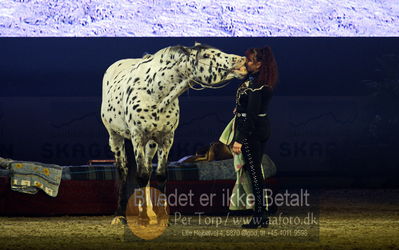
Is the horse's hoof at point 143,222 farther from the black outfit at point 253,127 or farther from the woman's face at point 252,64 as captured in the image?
the woman's face at point 252,64

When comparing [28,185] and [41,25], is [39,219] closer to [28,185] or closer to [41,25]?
[28,185]

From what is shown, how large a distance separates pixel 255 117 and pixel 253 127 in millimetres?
107

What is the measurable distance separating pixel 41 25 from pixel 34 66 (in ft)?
2.65

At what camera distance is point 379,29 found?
13.4 m

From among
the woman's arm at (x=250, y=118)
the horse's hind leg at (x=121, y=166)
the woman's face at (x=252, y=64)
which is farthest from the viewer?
the horse's hind leg at (x=121, y=166)

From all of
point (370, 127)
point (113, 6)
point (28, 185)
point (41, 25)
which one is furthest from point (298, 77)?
point (28, 185)

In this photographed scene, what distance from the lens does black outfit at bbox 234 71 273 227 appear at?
7.07 meters

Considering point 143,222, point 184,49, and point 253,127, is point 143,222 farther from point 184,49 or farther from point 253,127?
point 184,49

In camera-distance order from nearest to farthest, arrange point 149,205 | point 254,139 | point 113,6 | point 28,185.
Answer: point 254,139 < point 149,205 < point 28,185 < point 113,6

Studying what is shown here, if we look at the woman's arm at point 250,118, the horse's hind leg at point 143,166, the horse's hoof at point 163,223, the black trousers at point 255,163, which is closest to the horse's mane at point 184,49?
→ the woman's arm at point 250,118

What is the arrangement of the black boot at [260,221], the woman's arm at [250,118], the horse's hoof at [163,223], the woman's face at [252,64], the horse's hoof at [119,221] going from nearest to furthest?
the woman's arm at [250,118], the woman's face at [252,64], the black boot at [260,221], the horse's hoof at [163,223], the horse's hoof at [119,221]

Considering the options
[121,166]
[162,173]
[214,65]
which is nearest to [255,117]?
[214,65]

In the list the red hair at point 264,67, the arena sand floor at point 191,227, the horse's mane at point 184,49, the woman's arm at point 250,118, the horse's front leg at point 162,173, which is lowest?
the arena sand floor at point 191,227

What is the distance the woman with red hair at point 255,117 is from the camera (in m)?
7.07
